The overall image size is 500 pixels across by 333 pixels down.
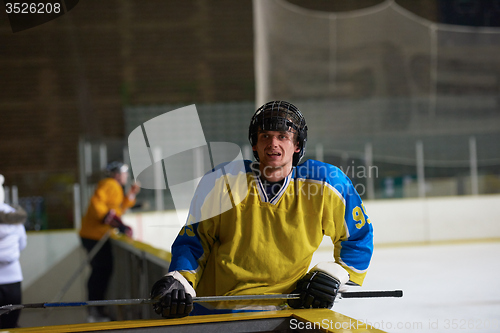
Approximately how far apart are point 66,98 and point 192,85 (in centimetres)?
219

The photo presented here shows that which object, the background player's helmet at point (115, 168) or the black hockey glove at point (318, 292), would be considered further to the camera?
the background player's helmet at point (115, 168)

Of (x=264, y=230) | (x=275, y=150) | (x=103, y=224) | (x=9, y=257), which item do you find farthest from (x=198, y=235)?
(x=103, y=224)

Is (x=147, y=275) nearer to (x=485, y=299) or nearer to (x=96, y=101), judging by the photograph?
(x=485, y=299)

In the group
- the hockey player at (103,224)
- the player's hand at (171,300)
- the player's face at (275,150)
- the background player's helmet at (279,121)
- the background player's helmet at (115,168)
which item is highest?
the background player's helmet at (279,121)

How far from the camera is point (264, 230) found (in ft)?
3.89

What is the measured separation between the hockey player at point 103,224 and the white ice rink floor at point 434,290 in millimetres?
1757

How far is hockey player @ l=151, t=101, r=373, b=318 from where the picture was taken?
46.4 inches

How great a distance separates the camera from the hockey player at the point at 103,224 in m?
4.05

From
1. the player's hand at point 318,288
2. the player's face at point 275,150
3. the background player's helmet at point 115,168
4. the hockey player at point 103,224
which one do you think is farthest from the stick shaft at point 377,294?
the background player's helmet at point 115,168

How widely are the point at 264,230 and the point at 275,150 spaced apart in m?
0.17

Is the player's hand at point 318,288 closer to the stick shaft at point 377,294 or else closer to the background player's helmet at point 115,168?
the stick shaft at point 377,294

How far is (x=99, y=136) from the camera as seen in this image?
912 centimetres

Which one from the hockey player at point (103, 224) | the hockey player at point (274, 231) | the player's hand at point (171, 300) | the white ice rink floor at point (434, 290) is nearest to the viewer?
the player's hand at point (171, 300)

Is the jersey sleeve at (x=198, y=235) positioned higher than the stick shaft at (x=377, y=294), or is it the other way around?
the jersey sleeve at (x=198, y=235)
